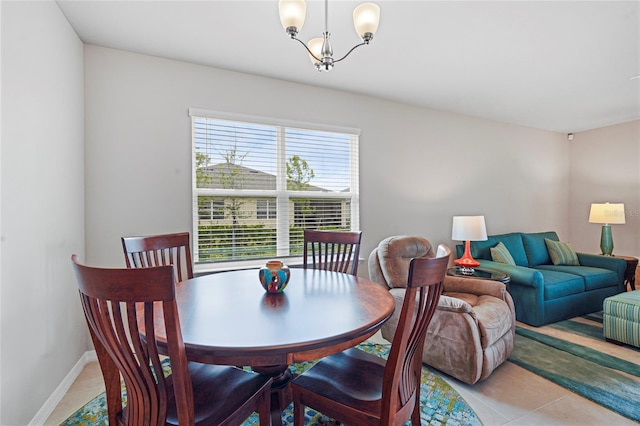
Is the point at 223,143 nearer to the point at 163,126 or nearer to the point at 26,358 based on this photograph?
the point at 163,126

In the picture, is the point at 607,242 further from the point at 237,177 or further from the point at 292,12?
the point at 292,12

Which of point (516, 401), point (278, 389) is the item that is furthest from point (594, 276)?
point (278, 389)

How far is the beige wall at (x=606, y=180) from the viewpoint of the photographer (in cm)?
483

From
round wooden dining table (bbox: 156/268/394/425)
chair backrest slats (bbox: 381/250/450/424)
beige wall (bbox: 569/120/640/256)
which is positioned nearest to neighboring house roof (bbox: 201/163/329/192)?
round wooden dining table (bbox: 156/268/394/425)

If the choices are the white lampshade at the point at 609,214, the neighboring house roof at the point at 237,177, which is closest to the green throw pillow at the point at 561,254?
the white lampshade at the point at 609,214

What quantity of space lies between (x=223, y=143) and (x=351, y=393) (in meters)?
2.48

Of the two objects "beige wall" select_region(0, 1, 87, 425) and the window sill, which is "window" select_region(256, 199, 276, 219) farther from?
"beige wall" select_region(0, 1, 87, 425)

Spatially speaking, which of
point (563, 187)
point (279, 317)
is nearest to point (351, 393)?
point (279, 317)

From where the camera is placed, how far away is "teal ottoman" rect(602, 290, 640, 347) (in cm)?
271

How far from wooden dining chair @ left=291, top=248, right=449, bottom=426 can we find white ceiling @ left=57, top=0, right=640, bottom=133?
188cm

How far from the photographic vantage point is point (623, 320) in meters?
2.78

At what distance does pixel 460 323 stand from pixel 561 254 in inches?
125

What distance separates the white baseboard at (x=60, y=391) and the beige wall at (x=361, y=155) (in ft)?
2.56

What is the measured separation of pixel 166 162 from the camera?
2822 mm
